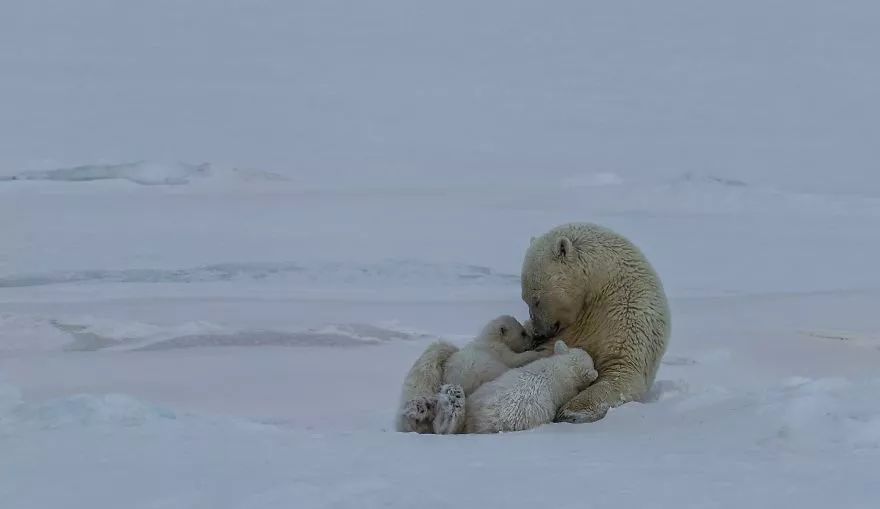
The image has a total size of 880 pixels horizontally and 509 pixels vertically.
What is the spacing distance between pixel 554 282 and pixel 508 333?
271 millimetres

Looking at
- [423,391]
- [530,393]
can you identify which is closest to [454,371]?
[423,391]

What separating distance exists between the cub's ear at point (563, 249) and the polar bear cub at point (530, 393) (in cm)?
40

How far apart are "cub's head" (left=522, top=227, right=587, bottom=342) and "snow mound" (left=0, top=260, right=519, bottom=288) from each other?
135 inches

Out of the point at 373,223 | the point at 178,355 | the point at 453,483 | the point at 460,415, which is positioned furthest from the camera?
the point at 373,223

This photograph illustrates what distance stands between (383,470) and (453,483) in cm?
22

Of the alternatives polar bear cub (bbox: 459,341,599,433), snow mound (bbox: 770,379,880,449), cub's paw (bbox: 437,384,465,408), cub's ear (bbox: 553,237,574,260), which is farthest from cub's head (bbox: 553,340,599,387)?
snow mound (bbox: 770,379,880,449)

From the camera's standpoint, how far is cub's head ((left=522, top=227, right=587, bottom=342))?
14.7 feet

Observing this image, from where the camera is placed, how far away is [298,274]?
8242 mm

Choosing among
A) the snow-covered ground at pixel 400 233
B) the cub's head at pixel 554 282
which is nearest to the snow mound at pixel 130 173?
the snow-covered ground at pixel 400 233

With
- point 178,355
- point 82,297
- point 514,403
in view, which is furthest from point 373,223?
point 514,403

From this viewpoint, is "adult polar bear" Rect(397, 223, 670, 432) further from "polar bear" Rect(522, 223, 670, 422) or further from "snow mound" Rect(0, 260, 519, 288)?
"snow mound" Rect(0, 260, 519, 288)

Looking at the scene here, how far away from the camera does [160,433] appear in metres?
3.27

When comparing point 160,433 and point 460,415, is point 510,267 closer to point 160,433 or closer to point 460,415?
point 460,415

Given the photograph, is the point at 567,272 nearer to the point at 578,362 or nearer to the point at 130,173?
the point at 578,362
